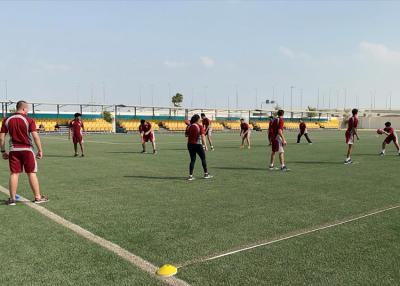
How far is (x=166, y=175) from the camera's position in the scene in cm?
1111

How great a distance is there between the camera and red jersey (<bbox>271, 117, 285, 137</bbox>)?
12.2m

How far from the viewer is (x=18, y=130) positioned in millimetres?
6914

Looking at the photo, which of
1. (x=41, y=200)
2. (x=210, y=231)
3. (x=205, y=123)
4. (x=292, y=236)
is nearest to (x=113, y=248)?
(x=210, y=231)

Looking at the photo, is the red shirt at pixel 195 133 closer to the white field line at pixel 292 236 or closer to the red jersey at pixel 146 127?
the white field line at pixel 292 236

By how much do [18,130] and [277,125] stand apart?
815 cm

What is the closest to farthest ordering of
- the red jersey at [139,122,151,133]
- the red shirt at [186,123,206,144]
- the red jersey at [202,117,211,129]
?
the red shirt at [186,123,206,144], the red jersey at [139,122,151,133], the red jersey at [202,117,211,129]

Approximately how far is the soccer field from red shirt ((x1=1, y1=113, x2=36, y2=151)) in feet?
3.83

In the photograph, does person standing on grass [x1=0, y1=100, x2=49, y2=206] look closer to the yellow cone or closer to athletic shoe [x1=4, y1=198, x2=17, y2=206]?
athletic shoe [x1=4, y1=198, x2=17, y2=206]

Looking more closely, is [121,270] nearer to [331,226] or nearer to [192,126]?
[331,226]

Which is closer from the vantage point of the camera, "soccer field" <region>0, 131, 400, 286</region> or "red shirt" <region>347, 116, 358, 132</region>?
"soccer field" <region>0, 131, 400, 286</region>

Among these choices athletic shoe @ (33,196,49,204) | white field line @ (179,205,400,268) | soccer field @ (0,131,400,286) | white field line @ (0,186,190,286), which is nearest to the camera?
white field line @ (0,186,190,286)

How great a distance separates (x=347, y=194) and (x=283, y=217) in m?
2.77

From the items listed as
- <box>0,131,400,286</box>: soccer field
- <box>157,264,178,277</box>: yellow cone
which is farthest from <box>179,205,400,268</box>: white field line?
<box>157,264,178,277</box>: yellow cone

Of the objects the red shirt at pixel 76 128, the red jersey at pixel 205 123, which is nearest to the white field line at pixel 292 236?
the red shirt at pixel 76 128
